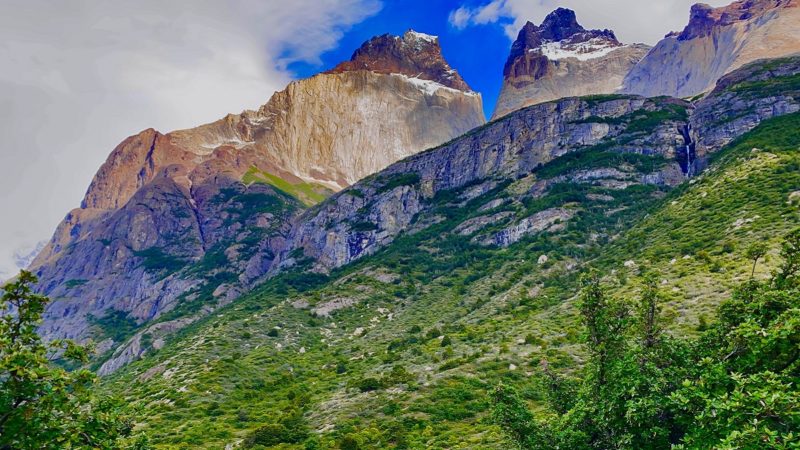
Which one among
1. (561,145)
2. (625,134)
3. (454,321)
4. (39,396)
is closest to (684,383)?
(39,396)

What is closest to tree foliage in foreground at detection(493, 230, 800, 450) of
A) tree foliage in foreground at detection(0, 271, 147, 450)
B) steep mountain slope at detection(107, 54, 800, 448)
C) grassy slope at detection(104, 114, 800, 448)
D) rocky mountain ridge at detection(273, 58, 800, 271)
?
tree foliage in foreground at detection(0, 271, 147, 450)

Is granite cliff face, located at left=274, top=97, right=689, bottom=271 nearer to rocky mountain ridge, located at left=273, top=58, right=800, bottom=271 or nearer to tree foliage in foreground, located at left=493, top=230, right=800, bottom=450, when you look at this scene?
rocky mountain ridge, located at left=273, top=58, right=800, bottom=271

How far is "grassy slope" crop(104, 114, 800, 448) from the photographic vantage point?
59.3m

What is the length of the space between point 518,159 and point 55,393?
183158mm

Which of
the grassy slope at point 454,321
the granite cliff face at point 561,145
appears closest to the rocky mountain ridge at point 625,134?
the granite cliff face at point 561,145

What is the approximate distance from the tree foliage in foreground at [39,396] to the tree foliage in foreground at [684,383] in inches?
665

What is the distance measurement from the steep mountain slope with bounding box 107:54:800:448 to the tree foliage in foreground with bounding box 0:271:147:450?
33230 millimetres

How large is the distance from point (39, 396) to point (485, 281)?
4134 inches

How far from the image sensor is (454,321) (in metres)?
99.0

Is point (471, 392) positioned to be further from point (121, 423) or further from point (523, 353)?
point (121, 423)

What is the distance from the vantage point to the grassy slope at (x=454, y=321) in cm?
5931

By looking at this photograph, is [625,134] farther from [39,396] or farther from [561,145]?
[39,396]

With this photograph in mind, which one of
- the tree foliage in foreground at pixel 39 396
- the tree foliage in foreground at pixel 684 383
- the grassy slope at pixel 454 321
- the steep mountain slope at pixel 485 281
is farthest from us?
the steep mountain slope at pixel 485 281

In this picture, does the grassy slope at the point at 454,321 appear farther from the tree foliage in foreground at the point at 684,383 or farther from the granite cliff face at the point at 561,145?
the tree foliage in foreground at the point at 684,383
